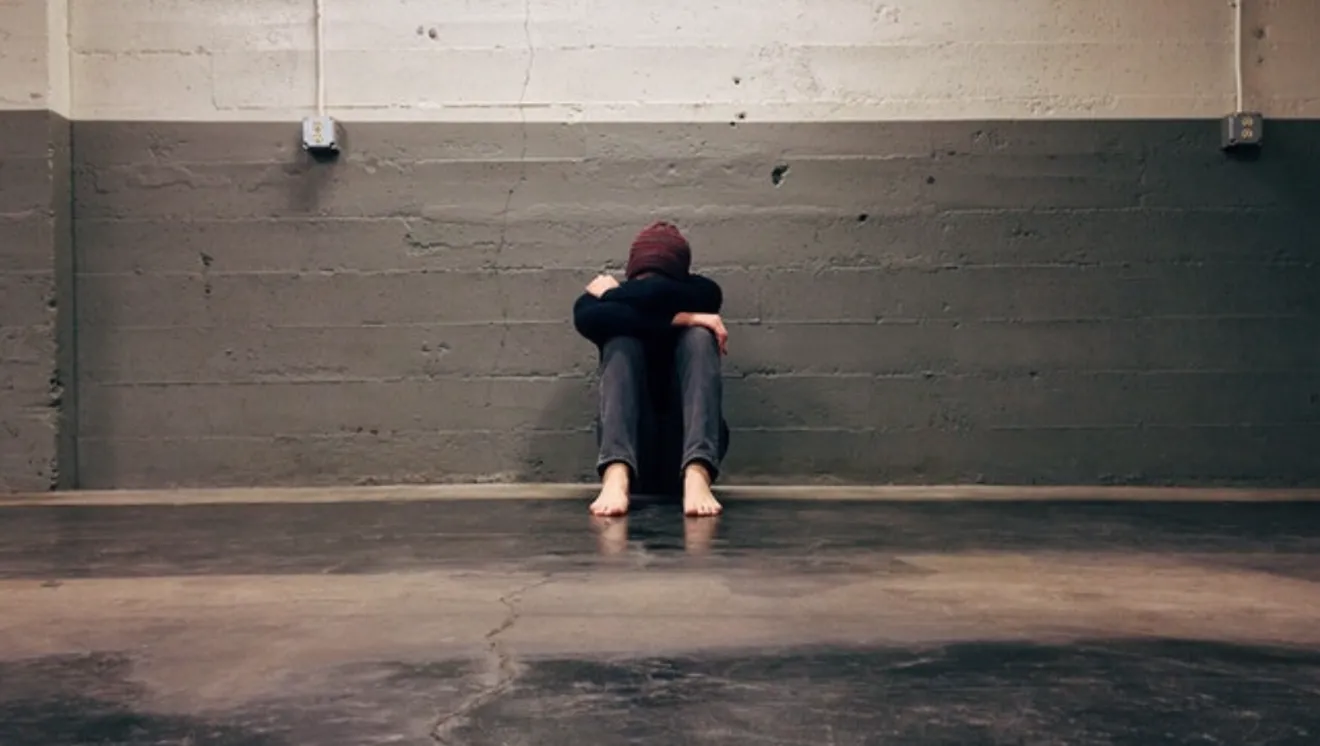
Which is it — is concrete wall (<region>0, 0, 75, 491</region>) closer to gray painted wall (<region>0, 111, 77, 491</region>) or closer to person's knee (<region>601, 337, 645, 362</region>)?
gray painted wall (<region>0, 111, 77, 491</region>)

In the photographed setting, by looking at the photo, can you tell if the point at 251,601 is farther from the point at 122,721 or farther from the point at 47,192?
the point at 47,192

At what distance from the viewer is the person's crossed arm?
3.20 metres

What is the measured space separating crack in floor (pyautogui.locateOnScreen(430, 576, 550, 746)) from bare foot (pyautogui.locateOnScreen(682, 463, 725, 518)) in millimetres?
1137

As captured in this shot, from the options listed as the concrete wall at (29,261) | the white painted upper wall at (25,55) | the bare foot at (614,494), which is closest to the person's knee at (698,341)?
the bare foot at (614,494)

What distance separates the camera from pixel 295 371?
3.92 meters

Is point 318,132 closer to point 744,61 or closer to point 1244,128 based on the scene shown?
point 744,61

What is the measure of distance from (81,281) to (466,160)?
4.85 feet

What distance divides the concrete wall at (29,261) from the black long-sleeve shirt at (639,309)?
2.00 meters

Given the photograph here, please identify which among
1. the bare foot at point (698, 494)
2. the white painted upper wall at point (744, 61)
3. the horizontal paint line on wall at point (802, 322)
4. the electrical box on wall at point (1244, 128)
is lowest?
the bare foot at point (698, 494)

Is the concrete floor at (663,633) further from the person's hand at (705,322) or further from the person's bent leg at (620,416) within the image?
the person's hand at (705,322)

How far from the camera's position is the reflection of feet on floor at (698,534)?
7.89 feet

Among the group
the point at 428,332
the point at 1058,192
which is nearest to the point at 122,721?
the point at 428,332

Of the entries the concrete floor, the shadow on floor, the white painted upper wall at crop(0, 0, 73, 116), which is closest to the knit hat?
the concrete floor

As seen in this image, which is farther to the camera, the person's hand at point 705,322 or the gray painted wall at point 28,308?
the gray painted wall at point 28,308
